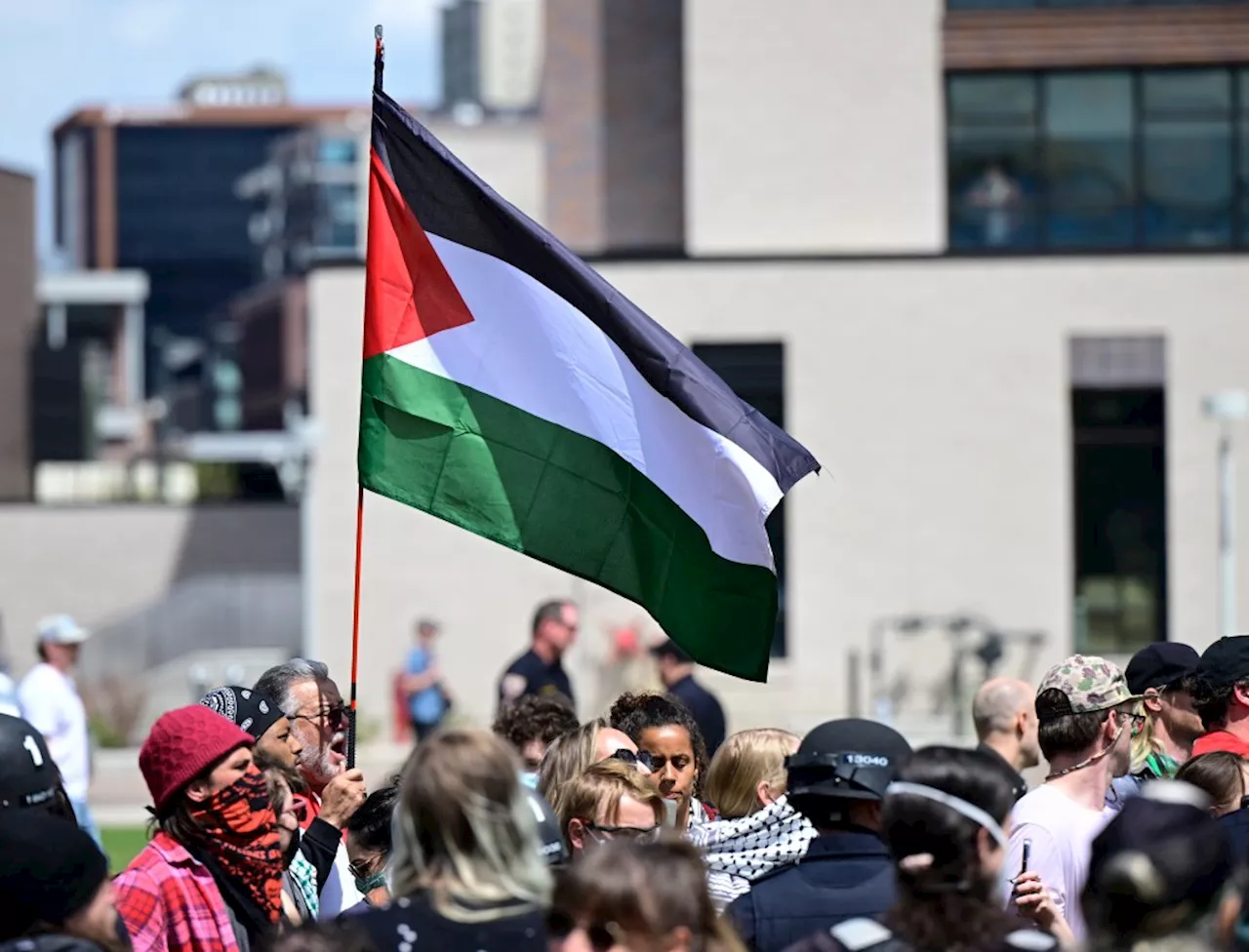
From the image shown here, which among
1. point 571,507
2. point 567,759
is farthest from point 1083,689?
point 571,507

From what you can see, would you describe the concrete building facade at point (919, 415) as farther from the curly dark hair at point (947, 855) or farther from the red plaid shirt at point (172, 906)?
the curly dark hair at point (947, 855)

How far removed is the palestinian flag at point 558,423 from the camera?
7.30m

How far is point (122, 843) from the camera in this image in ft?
58.6

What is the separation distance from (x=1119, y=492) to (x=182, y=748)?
2515 cm

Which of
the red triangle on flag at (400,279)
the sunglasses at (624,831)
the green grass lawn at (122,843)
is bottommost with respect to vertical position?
the green grass lawn at (122,843)

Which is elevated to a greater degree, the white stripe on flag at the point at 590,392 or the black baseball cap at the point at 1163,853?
the white stripe on flag at the point at 590,392

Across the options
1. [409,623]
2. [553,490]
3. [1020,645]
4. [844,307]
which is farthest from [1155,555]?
[553,490]

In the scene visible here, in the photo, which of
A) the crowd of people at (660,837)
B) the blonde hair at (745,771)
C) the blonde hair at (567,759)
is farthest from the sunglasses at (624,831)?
the blonde hair at (745,771)

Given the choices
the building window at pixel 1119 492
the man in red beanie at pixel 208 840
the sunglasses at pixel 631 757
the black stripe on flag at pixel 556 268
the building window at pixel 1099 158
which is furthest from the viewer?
the building window at pixel 1099 158

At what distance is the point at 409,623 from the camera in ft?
94.1

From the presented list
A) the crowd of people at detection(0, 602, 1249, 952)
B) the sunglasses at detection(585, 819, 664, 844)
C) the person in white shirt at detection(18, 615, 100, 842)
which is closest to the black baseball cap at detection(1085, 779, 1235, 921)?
the crowd of people at detection(0, 602, 1249, 952)

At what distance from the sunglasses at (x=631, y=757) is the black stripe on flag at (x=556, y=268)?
1.19m

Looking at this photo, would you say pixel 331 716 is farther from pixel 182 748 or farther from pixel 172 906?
pixel 172 906

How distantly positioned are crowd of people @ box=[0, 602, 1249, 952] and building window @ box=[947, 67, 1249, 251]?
22817mm
